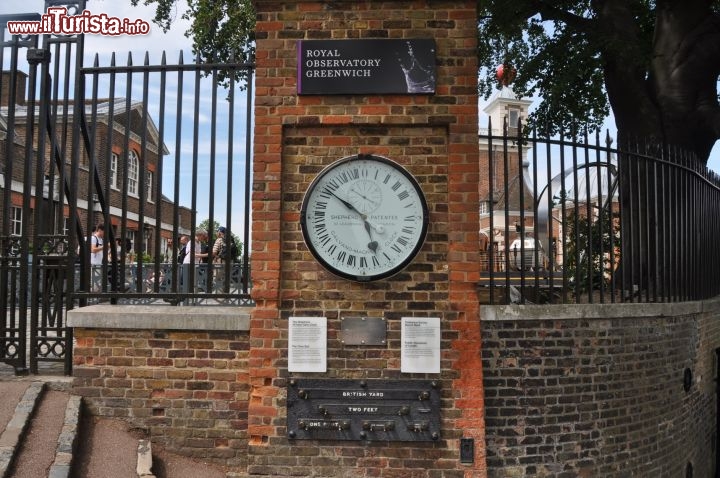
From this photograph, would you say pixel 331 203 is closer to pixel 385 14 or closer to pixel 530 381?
pixel 385 14

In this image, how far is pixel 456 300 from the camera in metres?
4.60

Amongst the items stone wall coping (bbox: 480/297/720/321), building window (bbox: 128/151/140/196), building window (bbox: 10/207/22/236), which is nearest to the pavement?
stone wall coping (bbox: 480/297/720/321)

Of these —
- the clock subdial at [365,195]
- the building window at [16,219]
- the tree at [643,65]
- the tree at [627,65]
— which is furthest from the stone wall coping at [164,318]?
the building window at [16,219]

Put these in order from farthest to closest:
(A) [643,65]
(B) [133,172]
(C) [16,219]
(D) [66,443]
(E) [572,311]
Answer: (B) [133,172], (C) [16,219], (A) [643,65], (E) [572,311], (D) [66,443]

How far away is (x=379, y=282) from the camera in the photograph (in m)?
4.62

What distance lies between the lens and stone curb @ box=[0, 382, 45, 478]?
13.5ft

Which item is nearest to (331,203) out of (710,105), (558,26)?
(710,105)

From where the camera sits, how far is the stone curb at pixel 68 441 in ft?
13.6

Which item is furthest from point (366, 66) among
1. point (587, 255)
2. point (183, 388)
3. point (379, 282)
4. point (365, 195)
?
point (587, 255)

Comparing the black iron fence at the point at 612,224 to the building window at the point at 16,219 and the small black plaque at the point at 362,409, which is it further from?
the building window at the point at 16,219

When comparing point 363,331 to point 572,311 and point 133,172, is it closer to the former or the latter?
point 572,311

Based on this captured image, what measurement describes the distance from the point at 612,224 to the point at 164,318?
4.16 m

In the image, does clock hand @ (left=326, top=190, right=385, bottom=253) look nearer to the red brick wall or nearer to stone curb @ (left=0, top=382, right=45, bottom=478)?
the red brick wall

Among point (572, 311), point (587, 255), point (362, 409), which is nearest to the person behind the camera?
point (362, 409)
